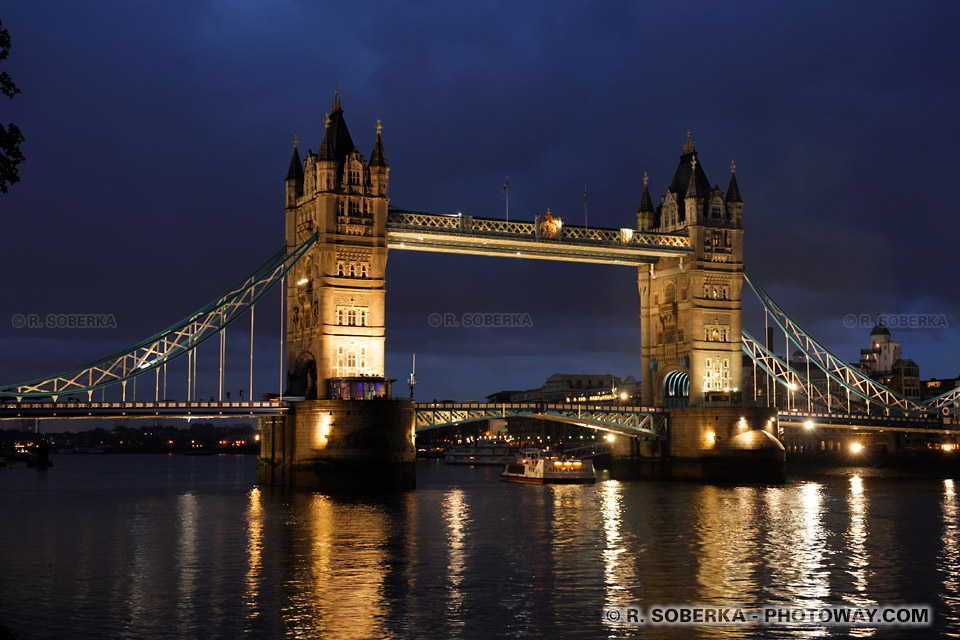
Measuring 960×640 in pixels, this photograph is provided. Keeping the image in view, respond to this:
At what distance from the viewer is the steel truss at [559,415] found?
285ft

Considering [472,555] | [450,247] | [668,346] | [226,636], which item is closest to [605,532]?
[472,555]

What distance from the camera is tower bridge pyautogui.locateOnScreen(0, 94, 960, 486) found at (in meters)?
79.4

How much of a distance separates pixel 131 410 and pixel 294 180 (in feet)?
76.5

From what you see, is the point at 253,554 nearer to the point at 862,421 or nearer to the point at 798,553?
the point at 798,553

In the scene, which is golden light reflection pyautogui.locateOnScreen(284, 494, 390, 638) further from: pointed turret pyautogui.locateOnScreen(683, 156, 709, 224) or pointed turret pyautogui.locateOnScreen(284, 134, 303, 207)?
pointed turret pyautogui.locateOnScreen(683, 156, 709, 224)

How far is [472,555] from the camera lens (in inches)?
1780

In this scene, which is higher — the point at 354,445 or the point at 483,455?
the point at 354,445

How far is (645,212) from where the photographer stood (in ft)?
352

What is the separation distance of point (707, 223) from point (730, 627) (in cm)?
7387

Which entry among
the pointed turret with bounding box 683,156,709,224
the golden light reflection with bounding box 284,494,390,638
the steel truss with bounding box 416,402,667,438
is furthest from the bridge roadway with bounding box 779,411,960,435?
the golden light reflection with bounding box 284,494,390,638

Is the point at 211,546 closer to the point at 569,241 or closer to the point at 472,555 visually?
the point at 472,555

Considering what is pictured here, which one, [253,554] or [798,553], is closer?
[253,554]

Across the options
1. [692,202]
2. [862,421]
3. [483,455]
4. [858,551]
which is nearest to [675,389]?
[692,202]

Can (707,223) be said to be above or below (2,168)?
above
